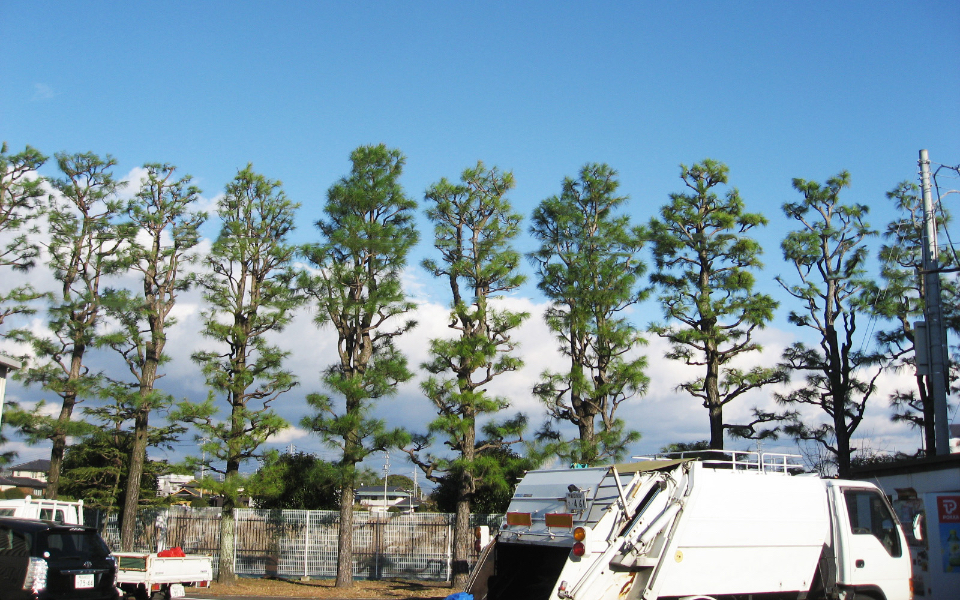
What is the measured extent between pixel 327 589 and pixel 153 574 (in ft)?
21.7

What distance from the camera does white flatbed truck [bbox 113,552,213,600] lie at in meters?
13.4

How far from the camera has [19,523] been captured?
9.64m

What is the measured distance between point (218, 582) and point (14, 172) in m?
13.5

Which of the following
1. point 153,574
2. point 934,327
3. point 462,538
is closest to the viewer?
point 153,574

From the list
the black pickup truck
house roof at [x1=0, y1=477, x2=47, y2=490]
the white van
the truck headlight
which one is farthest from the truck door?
house roof at [x1=0, y1=477, x2=47, y2=490]

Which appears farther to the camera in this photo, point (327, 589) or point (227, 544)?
point (227, 544)

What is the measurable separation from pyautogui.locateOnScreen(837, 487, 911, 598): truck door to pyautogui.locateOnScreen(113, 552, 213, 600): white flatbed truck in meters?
11.5

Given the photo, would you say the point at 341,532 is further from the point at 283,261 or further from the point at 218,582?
the point at 283,261

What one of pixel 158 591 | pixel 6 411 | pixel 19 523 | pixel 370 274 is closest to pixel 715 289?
pixel 370 274

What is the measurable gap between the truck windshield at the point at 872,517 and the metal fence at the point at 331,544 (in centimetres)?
1326

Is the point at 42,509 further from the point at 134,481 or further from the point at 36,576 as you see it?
the point at 36,576

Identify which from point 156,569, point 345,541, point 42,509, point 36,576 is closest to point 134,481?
point 42,509

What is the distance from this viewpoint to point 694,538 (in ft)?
25.9

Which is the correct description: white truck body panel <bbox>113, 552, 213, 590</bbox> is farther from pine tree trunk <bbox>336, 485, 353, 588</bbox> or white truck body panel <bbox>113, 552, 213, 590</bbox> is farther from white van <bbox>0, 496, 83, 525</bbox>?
pine tree trunk <bbox>336, 485, 353, 588</bbox>
